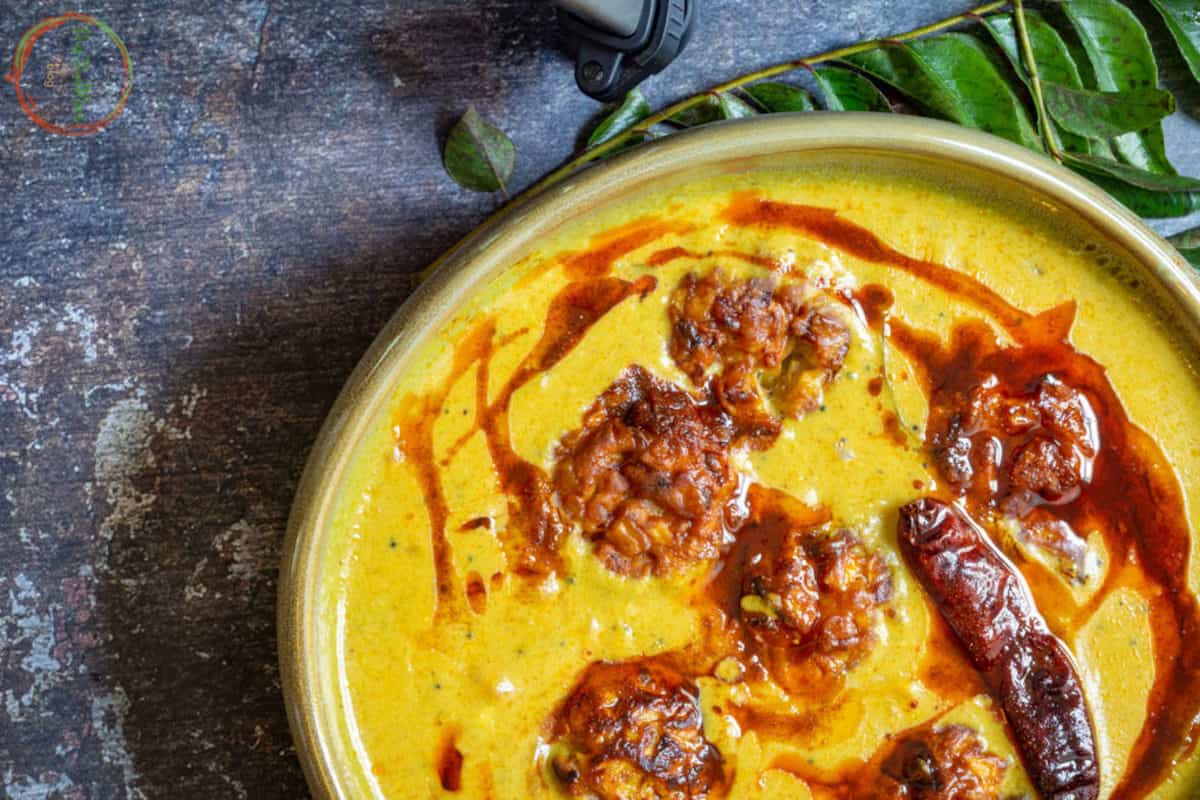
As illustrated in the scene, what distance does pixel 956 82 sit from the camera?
6.00 ft

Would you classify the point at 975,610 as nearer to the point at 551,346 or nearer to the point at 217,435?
the point at 551,346

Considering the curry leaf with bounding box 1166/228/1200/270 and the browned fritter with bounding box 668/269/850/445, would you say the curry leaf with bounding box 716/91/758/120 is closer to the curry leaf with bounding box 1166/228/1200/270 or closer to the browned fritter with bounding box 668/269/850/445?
the browned fritter with bounding box 668/269/850/445

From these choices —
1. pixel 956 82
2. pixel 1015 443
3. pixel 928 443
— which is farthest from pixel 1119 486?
pixel 956 82

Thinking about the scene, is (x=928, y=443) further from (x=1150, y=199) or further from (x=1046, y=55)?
(x=1046, y=55)

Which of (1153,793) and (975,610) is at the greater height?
(975,610)

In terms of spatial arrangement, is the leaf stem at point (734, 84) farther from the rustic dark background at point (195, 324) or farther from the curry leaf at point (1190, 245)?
the curry leaf at point (1190, 245)

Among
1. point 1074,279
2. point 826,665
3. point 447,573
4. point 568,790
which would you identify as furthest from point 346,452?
point 1074,279

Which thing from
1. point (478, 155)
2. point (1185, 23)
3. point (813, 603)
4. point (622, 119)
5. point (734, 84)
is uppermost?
point (1185, 23)

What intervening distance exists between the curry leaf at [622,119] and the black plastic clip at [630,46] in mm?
35

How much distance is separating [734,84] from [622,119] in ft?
0.73

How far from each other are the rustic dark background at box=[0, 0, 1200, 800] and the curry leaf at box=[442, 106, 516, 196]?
0.06 m

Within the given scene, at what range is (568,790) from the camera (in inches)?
63.9

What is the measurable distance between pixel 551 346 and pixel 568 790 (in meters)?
0.72

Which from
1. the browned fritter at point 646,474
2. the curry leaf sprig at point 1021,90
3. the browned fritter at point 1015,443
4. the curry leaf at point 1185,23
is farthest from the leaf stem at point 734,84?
the browned fritter at point 1015,443
